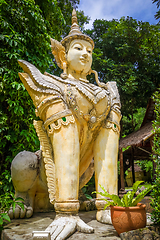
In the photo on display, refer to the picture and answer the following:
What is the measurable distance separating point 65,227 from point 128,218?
604mm

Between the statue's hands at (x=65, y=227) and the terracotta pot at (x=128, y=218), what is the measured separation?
0.98ft

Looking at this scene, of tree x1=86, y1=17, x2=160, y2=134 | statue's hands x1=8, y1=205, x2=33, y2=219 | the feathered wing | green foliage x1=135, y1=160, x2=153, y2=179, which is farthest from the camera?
green foliage x1=135, y1=160, x2=153, y2=179

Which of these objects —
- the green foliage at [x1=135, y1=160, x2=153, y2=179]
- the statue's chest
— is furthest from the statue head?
the green foliage at [x1=135, y1=160, x2=153, y2=179]

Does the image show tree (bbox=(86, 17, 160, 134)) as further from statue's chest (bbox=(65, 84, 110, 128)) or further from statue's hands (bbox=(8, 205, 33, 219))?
statue's hands (bbox=(8, 205, 33, 219))

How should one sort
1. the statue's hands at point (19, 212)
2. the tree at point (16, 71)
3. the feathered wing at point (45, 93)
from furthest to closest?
the tree at point (16, 71), the statue's hands at point (19, 212), the feathered wing at point (45, 93)

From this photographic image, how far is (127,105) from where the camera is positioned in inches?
433

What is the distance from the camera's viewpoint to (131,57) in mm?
10797

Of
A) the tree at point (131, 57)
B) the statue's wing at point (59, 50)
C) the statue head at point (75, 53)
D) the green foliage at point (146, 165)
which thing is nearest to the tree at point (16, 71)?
the statue's wing at point (59, 50)

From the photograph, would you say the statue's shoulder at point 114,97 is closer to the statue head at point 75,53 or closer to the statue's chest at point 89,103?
the statue's chest at point 89,103

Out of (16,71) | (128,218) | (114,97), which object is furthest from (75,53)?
(16,71)

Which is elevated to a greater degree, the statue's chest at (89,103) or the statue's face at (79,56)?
the statue's face at (79,56)

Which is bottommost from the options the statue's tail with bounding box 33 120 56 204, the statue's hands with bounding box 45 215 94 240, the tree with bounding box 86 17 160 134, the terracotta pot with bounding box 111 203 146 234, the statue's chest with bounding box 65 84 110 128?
the statue's hands with bounding box 45 215 94 240

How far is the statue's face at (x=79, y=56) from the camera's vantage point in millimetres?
2955

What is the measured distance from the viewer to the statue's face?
2.96 metres
